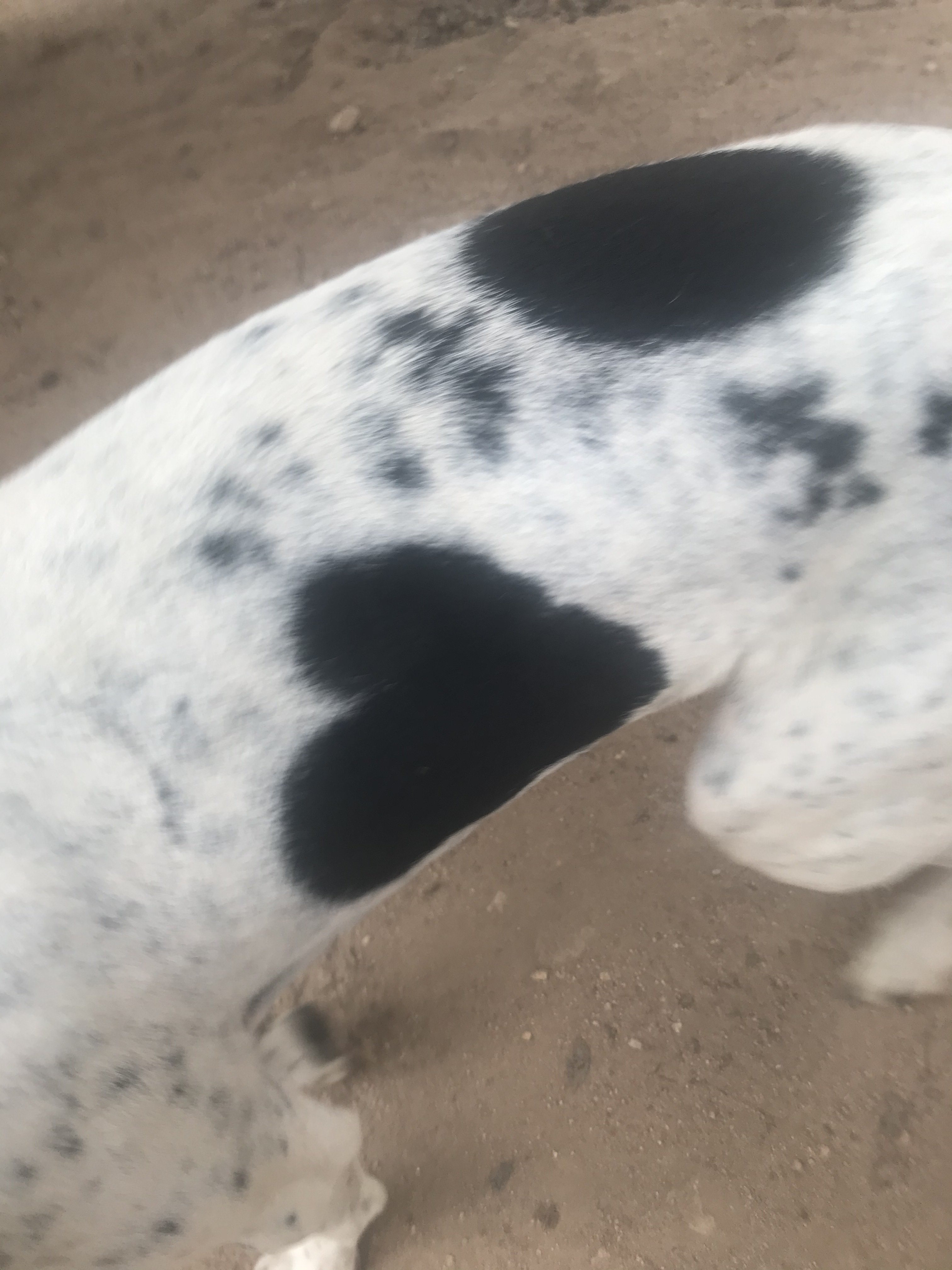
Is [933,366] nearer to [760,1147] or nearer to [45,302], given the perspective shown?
[760,1147]

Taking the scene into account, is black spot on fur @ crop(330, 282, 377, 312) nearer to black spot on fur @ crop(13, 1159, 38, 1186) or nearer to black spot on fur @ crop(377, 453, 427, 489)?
black spot on fur @ crop(377, 453, 427, 489)

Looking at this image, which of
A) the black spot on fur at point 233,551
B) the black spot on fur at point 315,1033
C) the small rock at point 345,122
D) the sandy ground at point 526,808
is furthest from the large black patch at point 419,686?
the small rock at point 345,122

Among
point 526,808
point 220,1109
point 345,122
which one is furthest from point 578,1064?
point 345,122

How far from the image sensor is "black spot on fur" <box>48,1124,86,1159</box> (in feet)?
2.96

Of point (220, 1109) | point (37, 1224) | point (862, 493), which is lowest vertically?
point (220, 1109)

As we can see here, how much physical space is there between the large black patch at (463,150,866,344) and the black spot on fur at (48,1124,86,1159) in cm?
89

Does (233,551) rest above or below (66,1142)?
above

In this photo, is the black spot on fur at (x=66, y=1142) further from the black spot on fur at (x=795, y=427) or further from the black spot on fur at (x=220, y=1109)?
the black spot on fur at (x=795, y=427)

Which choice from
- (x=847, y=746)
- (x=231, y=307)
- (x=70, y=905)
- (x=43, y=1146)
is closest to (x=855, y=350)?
(x=847, y=746)

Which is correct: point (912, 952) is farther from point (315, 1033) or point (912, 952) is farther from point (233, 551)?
point (233, 551)

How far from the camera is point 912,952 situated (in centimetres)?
175

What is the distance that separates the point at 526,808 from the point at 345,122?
5.74 feet

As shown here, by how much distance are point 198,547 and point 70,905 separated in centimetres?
35

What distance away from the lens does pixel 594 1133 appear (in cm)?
179
